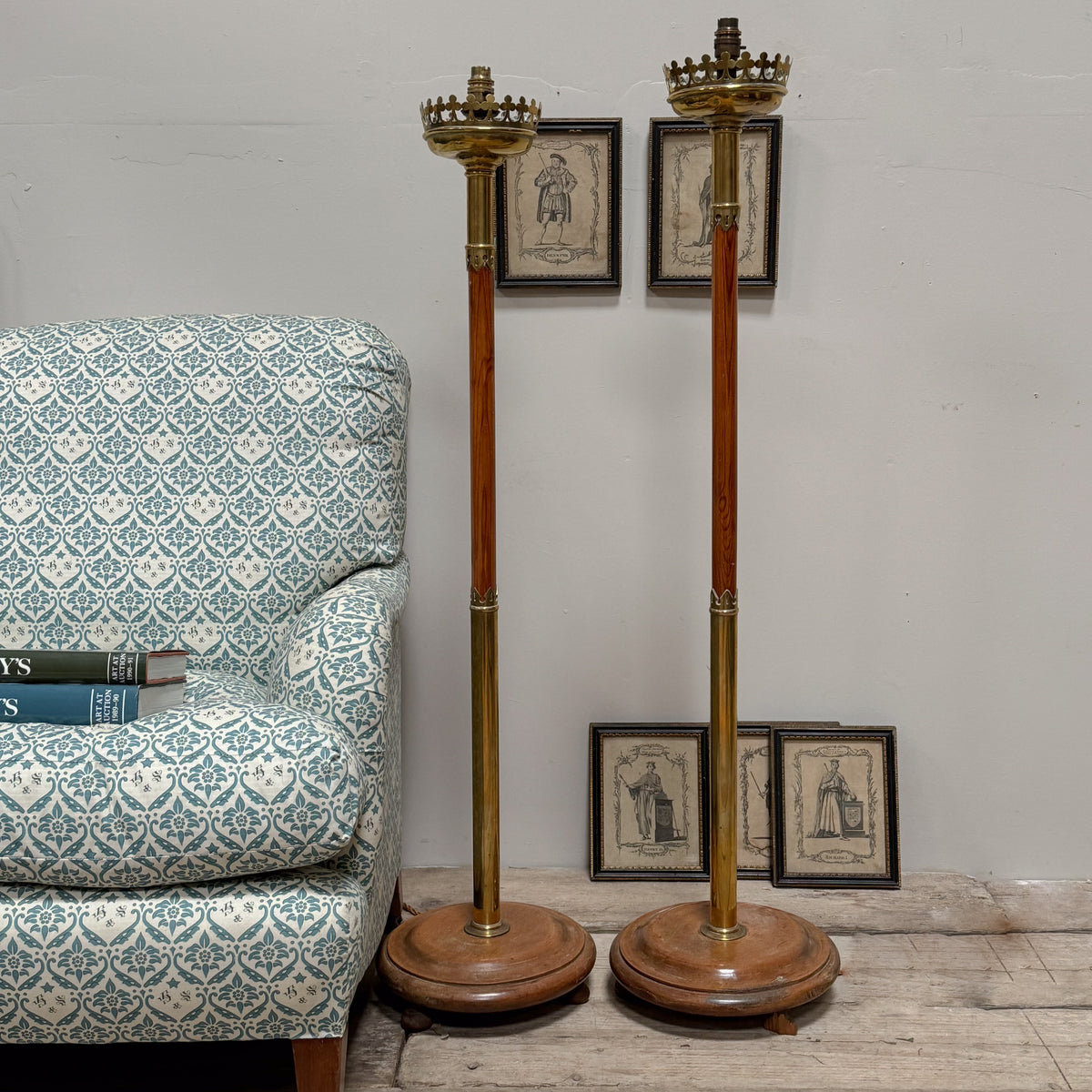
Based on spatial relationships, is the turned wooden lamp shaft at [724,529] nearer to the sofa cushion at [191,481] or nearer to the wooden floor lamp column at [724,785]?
the wooden floor lamp column at [724,785]

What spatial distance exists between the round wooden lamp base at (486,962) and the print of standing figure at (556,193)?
1093mm

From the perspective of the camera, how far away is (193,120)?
1.98 metres

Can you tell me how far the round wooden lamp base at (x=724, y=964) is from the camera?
152 cm

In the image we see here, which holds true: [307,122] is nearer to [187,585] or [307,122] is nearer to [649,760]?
[187,585]

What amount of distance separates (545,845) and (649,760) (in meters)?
0.25

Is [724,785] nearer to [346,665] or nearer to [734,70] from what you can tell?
[346,665]

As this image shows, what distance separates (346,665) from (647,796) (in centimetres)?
78

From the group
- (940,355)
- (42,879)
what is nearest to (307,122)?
(940,355)

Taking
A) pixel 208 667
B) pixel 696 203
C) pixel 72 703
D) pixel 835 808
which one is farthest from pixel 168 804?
pixel 696 203

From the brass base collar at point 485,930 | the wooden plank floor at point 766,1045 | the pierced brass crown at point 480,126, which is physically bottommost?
the wooden plank floor at point 766,1045

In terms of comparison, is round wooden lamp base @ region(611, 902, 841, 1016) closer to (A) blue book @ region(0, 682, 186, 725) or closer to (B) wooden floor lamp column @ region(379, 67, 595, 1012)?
(B) wooden floor lamp column @ region(379, 67, 595, 1012)

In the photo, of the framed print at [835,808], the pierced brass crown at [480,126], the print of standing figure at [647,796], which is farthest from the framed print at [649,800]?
the pierced brass crown at [480,126]

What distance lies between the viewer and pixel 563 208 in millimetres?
1967

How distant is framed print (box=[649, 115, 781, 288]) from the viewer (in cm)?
195
